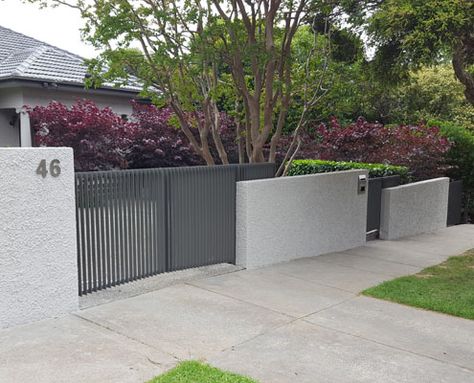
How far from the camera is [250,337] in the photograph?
500 cm

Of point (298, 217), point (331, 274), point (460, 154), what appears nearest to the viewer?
point (331, 274)

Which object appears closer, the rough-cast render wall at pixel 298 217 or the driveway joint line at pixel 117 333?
the driveway joint line at pixel 117 333

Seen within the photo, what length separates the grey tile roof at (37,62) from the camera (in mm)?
13273

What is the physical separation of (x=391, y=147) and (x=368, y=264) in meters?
5.73

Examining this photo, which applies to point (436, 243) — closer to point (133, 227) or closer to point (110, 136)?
point (133, 227)

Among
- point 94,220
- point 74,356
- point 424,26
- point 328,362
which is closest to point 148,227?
point 94,220

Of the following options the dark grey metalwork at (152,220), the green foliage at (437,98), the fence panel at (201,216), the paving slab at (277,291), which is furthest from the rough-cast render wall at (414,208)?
the green foliage at (437,98)

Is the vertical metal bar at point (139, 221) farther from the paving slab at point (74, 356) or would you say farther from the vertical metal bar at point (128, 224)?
the paving slab at point (74, 356)

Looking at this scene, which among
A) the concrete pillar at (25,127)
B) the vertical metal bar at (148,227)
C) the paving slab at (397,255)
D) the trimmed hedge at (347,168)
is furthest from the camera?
the concrete pillar at (25,127)

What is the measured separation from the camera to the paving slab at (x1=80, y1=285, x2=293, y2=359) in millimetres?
4805

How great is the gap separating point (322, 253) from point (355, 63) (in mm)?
3633

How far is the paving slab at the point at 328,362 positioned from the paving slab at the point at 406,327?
19 centimetres

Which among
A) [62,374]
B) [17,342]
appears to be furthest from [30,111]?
[62,374]

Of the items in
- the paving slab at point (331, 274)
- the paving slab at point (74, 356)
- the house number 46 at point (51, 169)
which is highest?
the house number 46 at point (51, 169)
